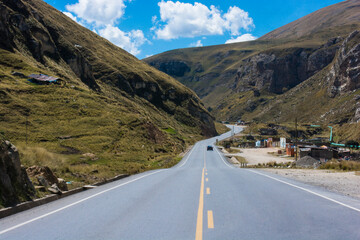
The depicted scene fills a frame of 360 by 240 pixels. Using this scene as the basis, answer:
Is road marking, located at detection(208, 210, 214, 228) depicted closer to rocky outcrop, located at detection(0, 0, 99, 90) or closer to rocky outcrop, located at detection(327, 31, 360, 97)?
rocky outcrop, located at detection(0, 0, 99, 90)

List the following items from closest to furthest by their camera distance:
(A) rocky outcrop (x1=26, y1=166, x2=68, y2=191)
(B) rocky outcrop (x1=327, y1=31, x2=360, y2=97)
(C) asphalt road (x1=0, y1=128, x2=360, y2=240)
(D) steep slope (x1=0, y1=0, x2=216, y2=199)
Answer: (C) asphalt road (x1=0, y1=128, x2=360, y2=240)
(A) rocky outcrop (x1=26, y1=166, x2=68, y2=191)
(D) steep slope (x1=0, y1=0, x2=216, y2=199)
(B) rocky outcrop (x1=327, y1=31, x2=360, y2=97)

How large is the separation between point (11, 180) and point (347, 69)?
156 meters

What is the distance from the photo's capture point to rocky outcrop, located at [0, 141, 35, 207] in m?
8.91

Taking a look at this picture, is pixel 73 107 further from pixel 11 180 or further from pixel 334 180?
pixel 334 180

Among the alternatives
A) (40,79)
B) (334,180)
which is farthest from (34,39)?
(334,180)

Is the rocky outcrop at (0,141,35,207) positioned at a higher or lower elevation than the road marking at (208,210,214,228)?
higher

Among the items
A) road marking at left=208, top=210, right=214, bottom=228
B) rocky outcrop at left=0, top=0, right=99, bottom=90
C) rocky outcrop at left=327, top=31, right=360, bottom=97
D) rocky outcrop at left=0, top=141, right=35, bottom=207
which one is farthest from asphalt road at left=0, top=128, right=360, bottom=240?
rocky outcrop at left=327, top=31, right=360, bottom=97

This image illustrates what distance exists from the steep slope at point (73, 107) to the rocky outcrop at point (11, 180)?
6.53 meters

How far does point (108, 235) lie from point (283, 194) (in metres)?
7.25

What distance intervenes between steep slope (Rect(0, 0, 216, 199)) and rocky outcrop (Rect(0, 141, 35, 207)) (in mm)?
6527

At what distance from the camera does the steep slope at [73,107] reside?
33.5 m

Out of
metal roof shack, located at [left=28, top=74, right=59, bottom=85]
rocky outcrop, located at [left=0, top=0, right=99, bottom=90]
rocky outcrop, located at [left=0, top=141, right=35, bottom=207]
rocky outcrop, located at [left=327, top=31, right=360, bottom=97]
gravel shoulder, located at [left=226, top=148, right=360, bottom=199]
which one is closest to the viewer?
rocky outcrop, located at [left=0, top=141, right=35, bottom=207]

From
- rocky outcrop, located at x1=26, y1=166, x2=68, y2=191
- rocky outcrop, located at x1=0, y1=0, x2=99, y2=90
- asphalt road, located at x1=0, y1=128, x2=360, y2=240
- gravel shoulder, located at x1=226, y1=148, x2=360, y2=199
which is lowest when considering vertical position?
gravel shoulder, located at x1=226, y1=148, x2=360, y2=199

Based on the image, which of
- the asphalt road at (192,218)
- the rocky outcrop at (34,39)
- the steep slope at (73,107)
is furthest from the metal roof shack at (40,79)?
the asphalt road at (192,218)
